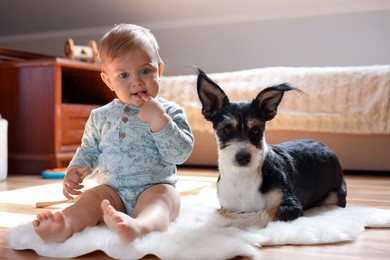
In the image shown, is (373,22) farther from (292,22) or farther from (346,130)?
(346,130)

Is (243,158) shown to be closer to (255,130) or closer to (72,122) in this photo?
(255,130)

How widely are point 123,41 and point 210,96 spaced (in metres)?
0.30

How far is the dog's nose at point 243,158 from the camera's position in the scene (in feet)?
4.27

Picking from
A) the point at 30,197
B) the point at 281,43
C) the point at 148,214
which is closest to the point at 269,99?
the point at 148,214

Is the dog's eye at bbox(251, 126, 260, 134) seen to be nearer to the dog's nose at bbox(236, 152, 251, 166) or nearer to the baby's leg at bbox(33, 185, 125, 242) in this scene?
the dog's nose at bbox(236, 152, 251, 166)

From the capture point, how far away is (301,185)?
149 cm

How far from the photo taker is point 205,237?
111 cm

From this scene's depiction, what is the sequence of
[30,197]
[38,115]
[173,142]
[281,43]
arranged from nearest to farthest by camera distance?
[173,142] < [30,197] < [38,115] < [281,43]

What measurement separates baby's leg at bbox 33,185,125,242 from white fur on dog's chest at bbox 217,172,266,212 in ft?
1.02

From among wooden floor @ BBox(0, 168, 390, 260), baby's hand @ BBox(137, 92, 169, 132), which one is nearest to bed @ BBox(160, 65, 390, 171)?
wooden floor @ BBox(0, 168, 390, 260)

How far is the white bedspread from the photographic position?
2.71 meters

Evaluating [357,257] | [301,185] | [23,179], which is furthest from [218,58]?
[357,257]

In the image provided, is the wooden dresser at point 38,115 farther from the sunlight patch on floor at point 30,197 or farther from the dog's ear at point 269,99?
the dog's ear at point 269,99

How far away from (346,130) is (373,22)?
133cm
